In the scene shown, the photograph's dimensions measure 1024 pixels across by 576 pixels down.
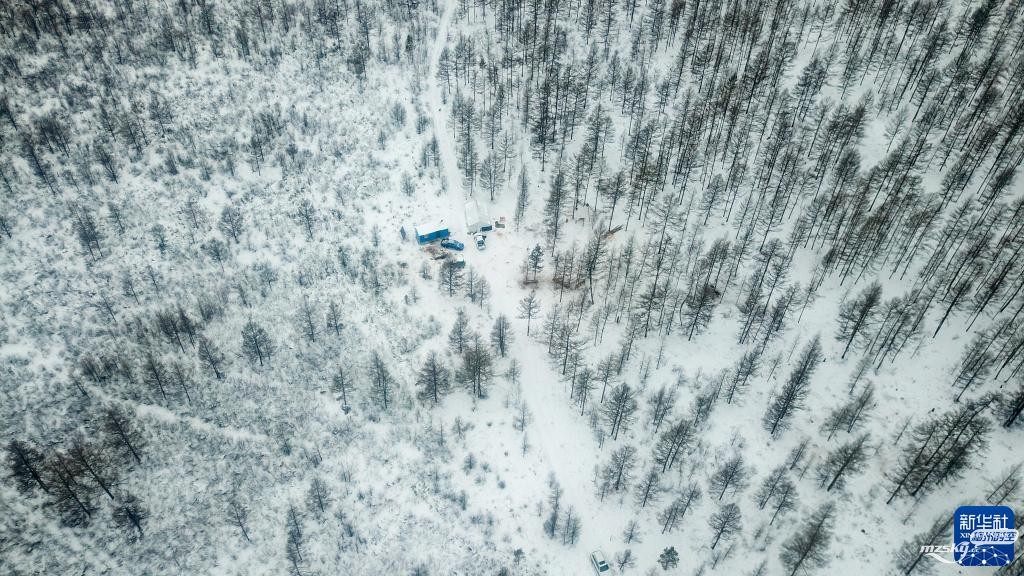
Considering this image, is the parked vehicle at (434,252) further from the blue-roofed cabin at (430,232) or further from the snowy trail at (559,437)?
the snowy trail at (559,437)

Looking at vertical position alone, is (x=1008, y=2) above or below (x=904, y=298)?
above

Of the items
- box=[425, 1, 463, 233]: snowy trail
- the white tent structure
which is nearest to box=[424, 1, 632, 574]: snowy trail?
the white tent structure

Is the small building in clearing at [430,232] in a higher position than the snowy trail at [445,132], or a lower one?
lower

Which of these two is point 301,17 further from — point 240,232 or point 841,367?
point 841,367

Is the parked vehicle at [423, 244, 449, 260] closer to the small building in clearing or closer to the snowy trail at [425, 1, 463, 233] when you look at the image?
the small building in clearing

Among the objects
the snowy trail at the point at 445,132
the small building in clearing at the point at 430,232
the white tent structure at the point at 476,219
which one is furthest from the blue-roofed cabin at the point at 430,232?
the white tent structure at the point at 476,219

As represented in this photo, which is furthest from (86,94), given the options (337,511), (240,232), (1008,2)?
(1008,2)

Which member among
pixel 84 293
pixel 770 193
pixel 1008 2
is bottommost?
pixel 84 293
